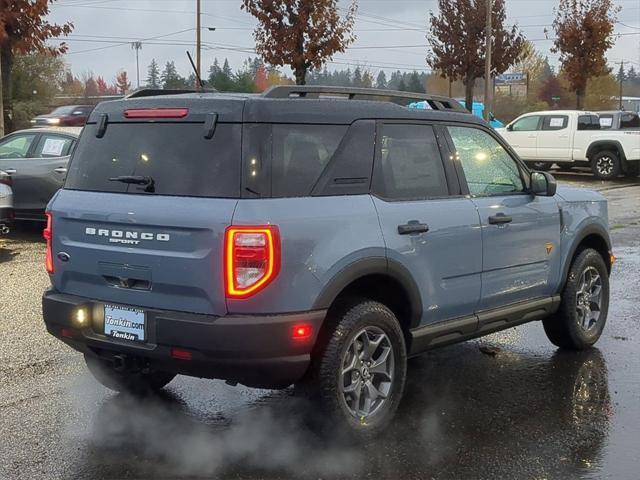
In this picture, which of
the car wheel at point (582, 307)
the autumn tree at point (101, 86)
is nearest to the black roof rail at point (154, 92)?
the car wheel at point (582, 307)

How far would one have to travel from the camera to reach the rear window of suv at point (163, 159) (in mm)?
3846

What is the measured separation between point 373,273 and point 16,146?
342 inches

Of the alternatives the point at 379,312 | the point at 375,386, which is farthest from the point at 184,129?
the point at 375,386

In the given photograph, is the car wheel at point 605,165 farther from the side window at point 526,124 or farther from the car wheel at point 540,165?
the side window at point 526,124

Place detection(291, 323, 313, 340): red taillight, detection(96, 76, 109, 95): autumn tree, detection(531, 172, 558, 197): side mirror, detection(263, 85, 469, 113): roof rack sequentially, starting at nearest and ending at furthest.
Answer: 1. detection(291, 323, 313, 340): red taillight
2. detection(263, 85, 469, 113): roof rack
3. detection(531, 172, 558, 197): side mirror
4. detection(96, 76, 109, 95): autumn tree

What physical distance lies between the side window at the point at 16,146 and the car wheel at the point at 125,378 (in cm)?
712

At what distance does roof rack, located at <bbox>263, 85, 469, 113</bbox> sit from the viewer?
414 centimetres

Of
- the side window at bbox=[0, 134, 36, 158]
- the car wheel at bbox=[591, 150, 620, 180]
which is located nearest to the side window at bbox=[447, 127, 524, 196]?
the side window at bbox=[0, 134, 36, 158]

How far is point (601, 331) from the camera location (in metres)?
6.20

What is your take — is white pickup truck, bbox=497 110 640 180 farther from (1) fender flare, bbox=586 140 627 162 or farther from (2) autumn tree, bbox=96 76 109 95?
(2) autumn tree, bbox=96 76 109 95

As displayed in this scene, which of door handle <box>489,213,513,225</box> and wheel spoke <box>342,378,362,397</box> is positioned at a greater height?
door handle <box>489,213,513,225</box>

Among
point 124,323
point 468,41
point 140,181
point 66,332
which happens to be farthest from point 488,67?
point 124,323

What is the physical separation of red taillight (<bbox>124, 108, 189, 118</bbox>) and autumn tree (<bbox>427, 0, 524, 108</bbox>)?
2847cm

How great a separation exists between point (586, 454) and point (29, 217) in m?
8.91
